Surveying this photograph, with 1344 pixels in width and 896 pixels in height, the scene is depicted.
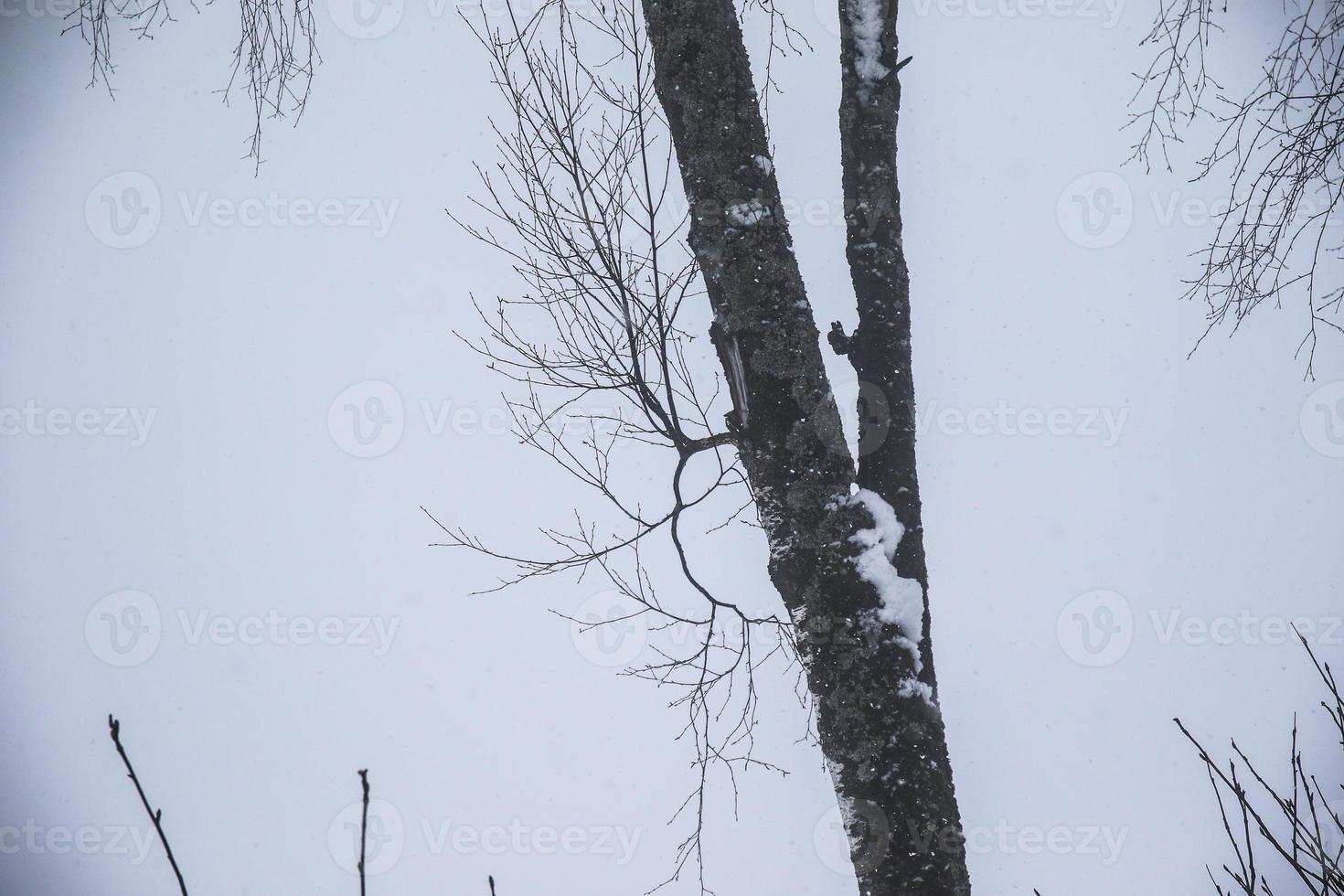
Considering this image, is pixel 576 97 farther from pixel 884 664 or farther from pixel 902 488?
pixel 884 664

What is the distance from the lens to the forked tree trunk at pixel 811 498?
5.12ft

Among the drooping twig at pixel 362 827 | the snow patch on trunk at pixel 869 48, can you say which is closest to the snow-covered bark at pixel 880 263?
the snow patch on trunk at pixel 869 48

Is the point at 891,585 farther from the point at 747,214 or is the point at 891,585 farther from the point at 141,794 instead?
the point at 141,794

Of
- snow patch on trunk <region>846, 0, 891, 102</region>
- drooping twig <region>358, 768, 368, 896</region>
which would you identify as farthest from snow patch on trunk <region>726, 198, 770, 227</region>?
drooping twig <region>358, 768, 368, 896</region>

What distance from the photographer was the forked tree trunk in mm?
A: 1560

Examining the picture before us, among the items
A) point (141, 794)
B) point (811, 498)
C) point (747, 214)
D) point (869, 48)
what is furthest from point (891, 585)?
point (869, 48)

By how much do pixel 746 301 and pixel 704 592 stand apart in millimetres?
921

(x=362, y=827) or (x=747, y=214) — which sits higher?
(x=747, y=214)

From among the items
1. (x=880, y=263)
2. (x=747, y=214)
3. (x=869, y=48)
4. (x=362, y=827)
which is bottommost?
(x=362, y=827)

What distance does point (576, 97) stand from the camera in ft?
7.86

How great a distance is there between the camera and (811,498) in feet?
5.64

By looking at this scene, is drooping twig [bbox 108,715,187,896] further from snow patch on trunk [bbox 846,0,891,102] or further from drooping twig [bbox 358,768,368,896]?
snow patch on trunk [bbox 846,0,891,102]

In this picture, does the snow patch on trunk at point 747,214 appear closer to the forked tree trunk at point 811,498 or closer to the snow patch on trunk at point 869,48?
the forked tree trunk at point 811,498

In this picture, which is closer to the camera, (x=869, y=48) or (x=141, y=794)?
(x=141, y=794)
